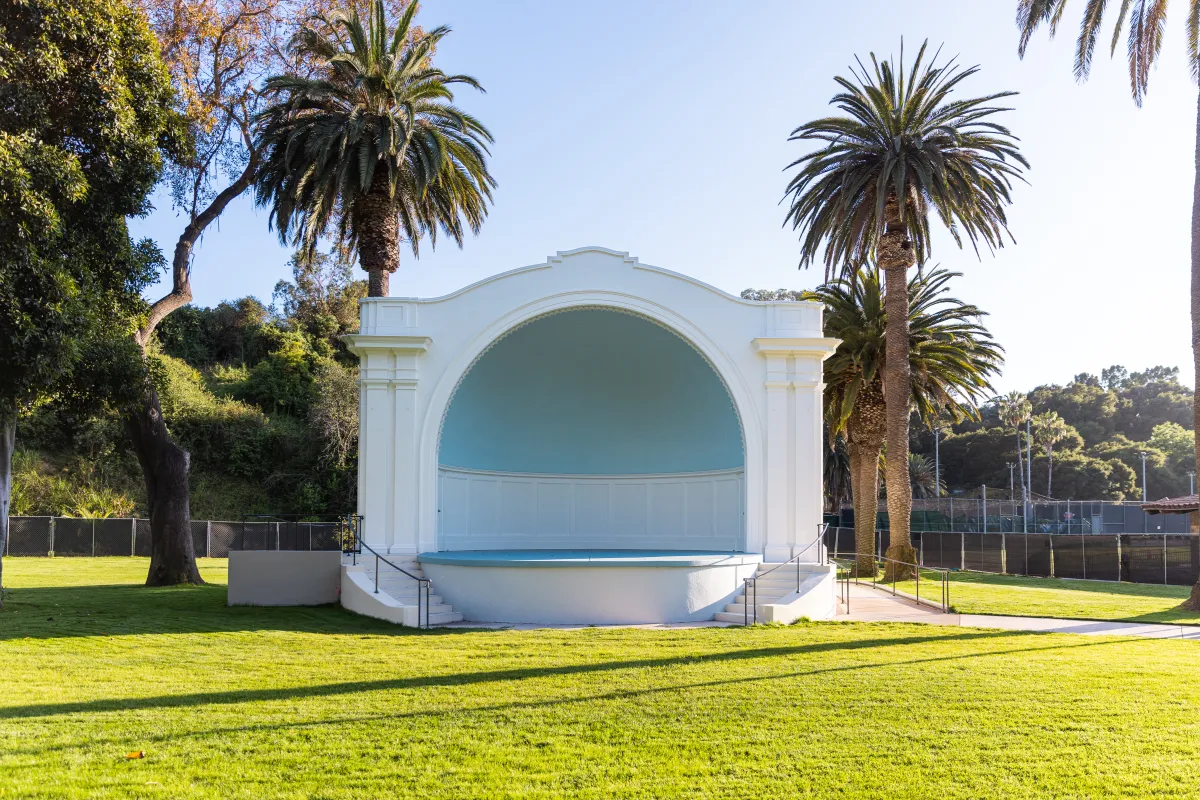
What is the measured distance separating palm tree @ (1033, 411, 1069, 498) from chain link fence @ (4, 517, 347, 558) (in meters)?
68.5

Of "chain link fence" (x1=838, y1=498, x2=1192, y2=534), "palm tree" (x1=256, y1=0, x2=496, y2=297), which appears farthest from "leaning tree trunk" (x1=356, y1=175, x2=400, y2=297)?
"chain link fence" (x1=838, y1=498, x2=1192, y2=534)

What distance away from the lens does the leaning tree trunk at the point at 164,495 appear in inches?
1006

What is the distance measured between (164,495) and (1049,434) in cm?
8314

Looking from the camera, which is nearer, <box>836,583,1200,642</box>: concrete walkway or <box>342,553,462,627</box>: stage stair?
<box>836,583,1200,642</box>: concrete walkway

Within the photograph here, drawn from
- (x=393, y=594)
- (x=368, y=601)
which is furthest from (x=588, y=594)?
(x=368, y=601)

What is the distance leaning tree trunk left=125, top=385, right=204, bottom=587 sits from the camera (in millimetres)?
25547

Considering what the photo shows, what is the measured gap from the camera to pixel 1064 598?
25.4 metres

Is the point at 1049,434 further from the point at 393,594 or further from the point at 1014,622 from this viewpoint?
the point at 393,594

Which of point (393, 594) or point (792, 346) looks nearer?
point (393, 594)

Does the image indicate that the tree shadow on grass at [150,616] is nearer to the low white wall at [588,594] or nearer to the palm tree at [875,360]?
the low white wall at [588,594]

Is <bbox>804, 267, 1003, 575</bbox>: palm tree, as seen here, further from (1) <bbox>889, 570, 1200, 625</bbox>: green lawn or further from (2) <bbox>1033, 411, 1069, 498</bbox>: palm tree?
(2) <bbox>1033, 411, 1069, 498</bbox>: palm tree

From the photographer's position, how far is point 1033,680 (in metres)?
12.4

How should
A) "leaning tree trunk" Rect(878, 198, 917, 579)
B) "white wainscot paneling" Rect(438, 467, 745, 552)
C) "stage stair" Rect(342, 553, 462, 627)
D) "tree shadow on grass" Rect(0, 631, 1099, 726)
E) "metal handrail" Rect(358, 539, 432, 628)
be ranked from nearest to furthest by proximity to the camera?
1. "tree shadow on grass" Rect(0, 631, 1099, 726)
2. "metal handrail" Rect(358, 539, 432, 628)
3. "stage stair" Rect(342, 553, 462, 627)
4. "white wainscot paneling" Rect(438, 467, 745, 552)
5. "leaning tree trunk" Rect(878, 198, 917, 579)

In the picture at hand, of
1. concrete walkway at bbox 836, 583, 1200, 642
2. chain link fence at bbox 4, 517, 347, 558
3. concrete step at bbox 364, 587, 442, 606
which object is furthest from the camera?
chain link fence at bbox 4, 517, 347, 558
